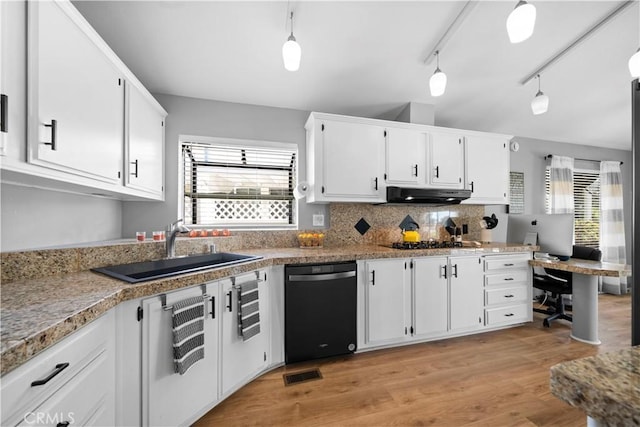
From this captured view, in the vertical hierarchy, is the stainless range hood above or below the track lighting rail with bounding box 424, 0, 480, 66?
below

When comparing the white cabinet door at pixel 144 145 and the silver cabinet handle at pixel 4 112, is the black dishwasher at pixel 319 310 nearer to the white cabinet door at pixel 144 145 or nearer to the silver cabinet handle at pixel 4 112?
the white cabinet door at pixel 144 145

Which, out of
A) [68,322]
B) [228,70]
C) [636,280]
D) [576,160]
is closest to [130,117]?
[228,70]

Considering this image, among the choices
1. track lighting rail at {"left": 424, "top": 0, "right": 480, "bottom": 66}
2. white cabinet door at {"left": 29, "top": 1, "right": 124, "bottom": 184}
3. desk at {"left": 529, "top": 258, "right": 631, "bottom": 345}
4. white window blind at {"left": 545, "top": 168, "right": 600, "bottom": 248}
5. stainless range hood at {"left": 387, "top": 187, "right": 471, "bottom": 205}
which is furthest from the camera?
white window blind at {"left": 545, "top": 168, "right": 600, "bottom": 248}

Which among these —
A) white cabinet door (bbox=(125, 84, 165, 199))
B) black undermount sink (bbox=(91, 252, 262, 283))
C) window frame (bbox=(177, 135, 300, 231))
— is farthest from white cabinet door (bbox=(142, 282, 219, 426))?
window frame (bbox=(177, 135, 300, 231))

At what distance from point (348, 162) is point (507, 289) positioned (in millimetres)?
2264

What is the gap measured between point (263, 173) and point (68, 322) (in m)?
2.20

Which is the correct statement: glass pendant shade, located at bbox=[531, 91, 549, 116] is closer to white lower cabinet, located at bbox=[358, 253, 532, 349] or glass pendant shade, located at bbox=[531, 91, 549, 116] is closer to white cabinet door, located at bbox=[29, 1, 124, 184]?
white lower cabinet, located at bbox=[358, 253, 532, 349]

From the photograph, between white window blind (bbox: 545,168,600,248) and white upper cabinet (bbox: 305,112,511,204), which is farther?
white window blind (bbox: 545,168,600,248)

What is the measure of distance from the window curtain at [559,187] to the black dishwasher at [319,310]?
3884 millimetres

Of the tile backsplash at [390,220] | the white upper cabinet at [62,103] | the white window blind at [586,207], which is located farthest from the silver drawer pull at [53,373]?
the white window blind at [586,207]

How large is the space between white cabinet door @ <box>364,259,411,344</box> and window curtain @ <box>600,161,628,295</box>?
15.0 feet

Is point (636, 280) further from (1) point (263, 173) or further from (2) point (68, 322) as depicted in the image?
(1) point (263, 173)

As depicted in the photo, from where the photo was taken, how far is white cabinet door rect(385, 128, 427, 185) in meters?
2.73

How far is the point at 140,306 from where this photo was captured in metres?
1.23
